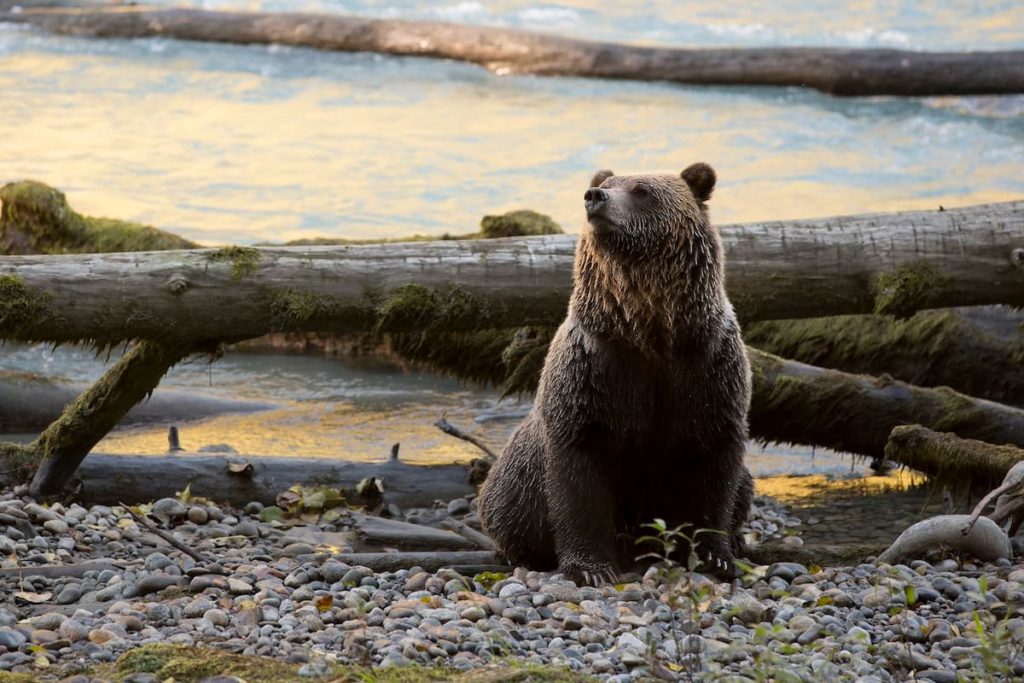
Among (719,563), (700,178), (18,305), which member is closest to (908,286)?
(700,178)

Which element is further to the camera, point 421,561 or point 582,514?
point 421,561

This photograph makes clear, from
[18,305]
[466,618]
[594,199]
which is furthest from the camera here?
[18,305]

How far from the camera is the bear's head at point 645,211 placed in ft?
18.1

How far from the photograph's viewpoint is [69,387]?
927cm

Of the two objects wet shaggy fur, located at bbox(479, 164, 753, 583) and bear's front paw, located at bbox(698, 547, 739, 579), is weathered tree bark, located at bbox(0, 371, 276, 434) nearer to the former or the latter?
wet shaggy fur, located at bbox(479, 164, 753, 583)

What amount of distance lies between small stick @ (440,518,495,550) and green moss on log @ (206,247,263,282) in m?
1.65

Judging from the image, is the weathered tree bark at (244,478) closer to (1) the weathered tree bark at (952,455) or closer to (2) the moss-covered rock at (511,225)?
(2) the moss-covered rock at (511,225)

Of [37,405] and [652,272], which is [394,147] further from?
[652,272]

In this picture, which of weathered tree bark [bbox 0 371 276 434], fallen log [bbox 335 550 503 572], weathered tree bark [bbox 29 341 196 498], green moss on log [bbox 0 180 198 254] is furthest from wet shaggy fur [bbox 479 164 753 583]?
green moss on log [bbox 0 180 198 254]

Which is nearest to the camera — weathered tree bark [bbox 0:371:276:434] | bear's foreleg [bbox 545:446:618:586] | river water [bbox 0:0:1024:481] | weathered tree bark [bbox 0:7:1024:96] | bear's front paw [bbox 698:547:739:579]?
bear's foreleg [bbox 545:446:618:586]

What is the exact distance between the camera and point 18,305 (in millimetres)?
6312

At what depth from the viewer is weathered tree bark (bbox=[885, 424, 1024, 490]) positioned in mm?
6812

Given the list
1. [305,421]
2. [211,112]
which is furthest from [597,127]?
[305,421]

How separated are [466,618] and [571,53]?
16.3 metres
